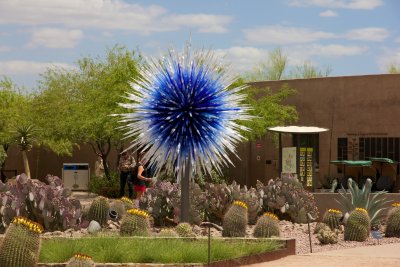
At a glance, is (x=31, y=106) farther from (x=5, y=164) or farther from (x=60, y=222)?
(x=60, y=222)

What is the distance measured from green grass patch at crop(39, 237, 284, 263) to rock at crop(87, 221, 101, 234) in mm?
2829

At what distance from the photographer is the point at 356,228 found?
61.5 feet

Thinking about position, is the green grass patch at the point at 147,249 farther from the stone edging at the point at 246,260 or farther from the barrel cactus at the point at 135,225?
the barrel cactus at the point at 135,225

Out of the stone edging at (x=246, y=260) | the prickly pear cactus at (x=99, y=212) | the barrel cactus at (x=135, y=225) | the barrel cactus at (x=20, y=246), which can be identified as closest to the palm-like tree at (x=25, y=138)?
the prickly pear cactus at (x=99, y=212)

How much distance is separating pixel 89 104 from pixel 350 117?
1082cm

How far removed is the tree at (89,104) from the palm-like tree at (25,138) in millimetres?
1444

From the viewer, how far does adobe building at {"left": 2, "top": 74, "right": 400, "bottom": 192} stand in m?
39.1

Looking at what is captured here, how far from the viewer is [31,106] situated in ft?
171

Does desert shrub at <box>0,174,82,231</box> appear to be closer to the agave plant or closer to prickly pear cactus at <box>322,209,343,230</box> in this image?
prickly pear cactus at <box>322,209,343,230</box>

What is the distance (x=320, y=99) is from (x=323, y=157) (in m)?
2.43

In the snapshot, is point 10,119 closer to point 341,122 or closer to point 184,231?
point 341,122

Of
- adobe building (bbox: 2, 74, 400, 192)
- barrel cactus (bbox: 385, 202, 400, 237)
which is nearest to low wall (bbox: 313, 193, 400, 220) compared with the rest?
barrel cactus (bbox: 385, 202, 400, 237)

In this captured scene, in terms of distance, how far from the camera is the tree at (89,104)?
3725 cm

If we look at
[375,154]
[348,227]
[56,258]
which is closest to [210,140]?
[348,227]
